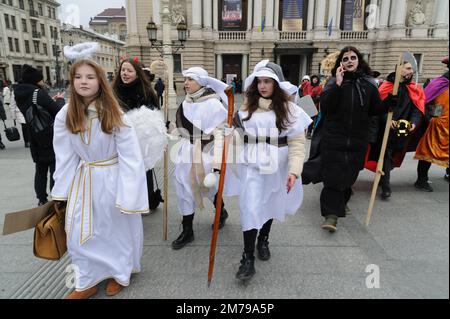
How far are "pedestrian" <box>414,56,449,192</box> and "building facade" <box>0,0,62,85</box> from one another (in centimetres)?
4738

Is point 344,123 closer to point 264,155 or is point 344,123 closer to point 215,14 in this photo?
point 264,155

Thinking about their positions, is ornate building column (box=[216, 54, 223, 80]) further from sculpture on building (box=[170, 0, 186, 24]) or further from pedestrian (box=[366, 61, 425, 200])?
pedestrian (box=[366, 61, 425, 200])

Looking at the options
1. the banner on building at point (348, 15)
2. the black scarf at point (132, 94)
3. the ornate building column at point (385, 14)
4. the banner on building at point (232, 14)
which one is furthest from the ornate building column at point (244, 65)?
the black scarf at point (132, 94)

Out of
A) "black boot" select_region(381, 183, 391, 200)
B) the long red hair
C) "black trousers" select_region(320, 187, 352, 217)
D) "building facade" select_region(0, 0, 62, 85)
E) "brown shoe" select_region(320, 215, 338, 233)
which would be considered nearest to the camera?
the long red hair

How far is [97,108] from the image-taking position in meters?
2.31

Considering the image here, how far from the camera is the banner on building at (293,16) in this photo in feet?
94.8

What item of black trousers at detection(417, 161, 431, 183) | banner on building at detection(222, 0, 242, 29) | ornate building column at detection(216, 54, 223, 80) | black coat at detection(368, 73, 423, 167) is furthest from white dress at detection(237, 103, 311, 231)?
banner on building at detection(222, 0, 242, 29)

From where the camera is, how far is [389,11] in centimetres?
2783

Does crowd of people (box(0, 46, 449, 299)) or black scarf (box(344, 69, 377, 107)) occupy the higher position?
black scarf (box(344, 69, 377, 107))

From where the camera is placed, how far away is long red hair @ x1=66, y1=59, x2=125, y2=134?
227 centimetres

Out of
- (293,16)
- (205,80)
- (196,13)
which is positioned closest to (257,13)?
(293,16)

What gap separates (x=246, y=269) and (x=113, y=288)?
1.10 metres

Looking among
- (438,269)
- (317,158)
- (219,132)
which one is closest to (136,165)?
(219,132)
